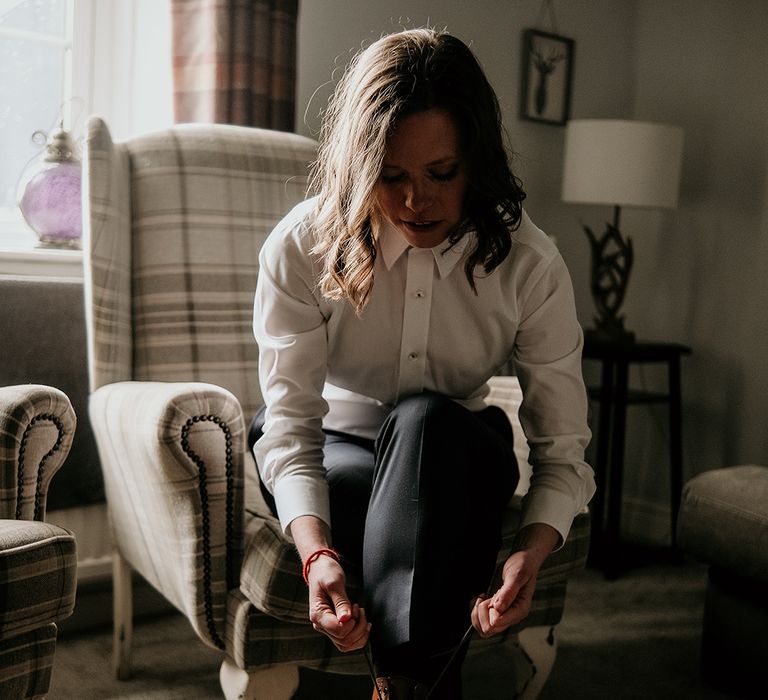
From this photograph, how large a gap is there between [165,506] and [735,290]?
6.50ft

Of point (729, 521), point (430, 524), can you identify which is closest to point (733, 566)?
point (729, 521)

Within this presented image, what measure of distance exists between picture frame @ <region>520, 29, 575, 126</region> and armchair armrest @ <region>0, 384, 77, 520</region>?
6.46 ft

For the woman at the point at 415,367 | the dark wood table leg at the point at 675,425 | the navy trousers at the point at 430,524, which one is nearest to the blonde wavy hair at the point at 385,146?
the woman at the point at 415,367

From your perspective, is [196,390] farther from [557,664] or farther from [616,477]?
[616,477]

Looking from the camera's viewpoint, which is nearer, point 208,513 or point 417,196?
point 417,196

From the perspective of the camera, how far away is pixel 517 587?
3.40ft

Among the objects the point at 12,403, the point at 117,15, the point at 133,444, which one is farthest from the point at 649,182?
the point at 12,403

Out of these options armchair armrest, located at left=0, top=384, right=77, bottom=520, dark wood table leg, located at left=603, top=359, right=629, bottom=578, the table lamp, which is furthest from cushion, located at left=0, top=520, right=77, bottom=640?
the table lamp

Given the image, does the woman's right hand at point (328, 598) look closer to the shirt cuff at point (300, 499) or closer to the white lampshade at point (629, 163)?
the shirt cuff at point (300, 499)

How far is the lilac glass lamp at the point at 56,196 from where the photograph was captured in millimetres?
1920

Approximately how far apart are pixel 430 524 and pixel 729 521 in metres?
0.89

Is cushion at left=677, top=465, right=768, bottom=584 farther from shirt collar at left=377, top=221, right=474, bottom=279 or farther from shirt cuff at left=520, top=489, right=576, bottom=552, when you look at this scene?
shirt collar at left=377, top=221, right=474, bottom=279

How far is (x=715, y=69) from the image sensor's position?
109 inches

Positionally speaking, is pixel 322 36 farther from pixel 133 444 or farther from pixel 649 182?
pixel 133 444
